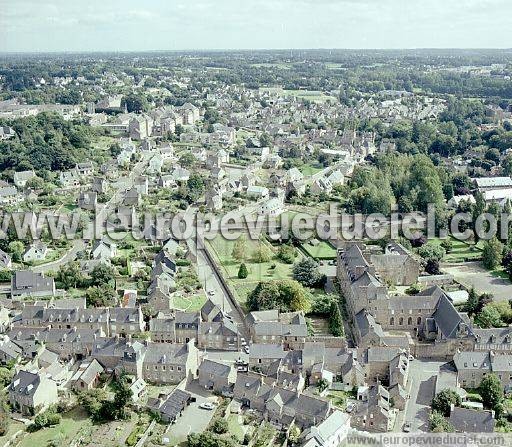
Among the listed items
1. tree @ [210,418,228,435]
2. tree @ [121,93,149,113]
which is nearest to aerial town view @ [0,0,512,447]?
tree @ [210,418,228,435]

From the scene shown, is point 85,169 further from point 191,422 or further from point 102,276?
point 191,422

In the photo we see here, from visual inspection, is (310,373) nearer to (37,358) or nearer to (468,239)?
(37,358)

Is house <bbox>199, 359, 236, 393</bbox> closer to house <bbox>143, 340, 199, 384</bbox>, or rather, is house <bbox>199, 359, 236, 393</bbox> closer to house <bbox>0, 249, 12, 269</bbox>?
house <bbox>143, 340, 199, 384</bbox>

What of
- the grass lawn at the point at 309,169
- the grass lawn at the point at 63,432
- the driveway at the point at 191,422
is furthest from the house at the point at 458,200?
the grass lawn at the point at 63,432

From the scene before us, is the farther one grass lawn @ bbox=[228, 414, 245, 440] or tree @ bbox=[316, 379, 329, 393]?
tree @ bbox=[316, 379, 329, 393]

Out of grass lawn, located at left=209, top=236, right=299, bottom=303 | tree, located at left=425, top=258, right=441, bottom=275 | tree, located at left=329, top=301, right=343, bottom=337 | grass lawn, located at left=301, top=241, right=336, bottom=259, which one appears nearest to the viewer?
tree, located at left=329, top=301, right=343, bottom=337

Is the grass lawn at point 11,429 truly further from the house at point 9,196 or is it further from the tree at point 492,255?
the house at point 9,196

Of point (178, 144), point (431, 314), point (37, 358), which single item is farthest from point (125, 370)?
point (178, 144)
